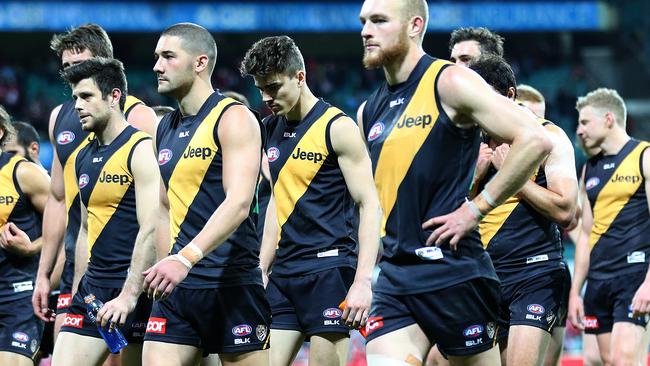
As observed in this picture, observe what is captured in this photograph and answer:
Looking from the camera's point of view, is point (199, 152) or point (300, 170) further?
point (300, 170)

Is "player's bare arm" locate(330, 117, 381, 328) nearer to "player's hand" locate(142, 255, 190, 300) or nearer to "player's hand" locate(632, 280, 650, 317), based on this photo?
"player's hand" locate(142, 255, 190, 300)

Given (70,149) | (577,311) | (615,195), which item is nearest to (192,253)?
(70,149)

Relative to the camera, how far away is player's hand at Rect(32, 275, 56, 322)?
8.08 meters

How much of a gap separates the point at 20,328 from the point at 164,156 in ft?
9.48

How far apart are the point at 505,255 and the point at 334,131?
59.7 inches

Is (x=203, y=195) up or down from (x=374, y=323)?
up

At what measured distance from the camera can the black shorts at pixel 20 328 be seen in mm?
8539

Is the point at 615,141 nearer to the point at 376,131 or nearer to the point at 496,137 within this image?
the point at 376,131

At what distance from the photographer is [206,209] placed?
629 centimetres

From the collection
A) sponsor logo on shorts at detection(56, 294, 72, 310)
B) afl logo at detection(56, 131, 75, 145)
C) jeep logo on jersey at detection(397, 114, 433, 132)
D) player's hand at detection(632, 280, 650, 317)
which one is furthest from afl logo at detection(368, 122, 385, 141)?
player's hand at detection(632, 280, 650, 317)

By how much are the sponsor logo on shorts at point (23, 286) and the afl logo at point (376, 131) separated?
13.7ft

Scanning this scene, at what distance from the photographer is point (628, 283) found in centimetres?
974

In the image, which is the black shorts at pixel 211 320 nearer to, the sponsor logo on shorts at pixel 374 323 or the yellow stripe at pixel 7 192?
the sponsor logo on shorts at pixel 374 323

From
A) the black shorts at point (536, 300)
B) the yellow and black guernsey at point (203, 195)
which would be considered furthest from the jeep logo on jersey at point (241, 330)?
the black shorts at point (536, 300)
